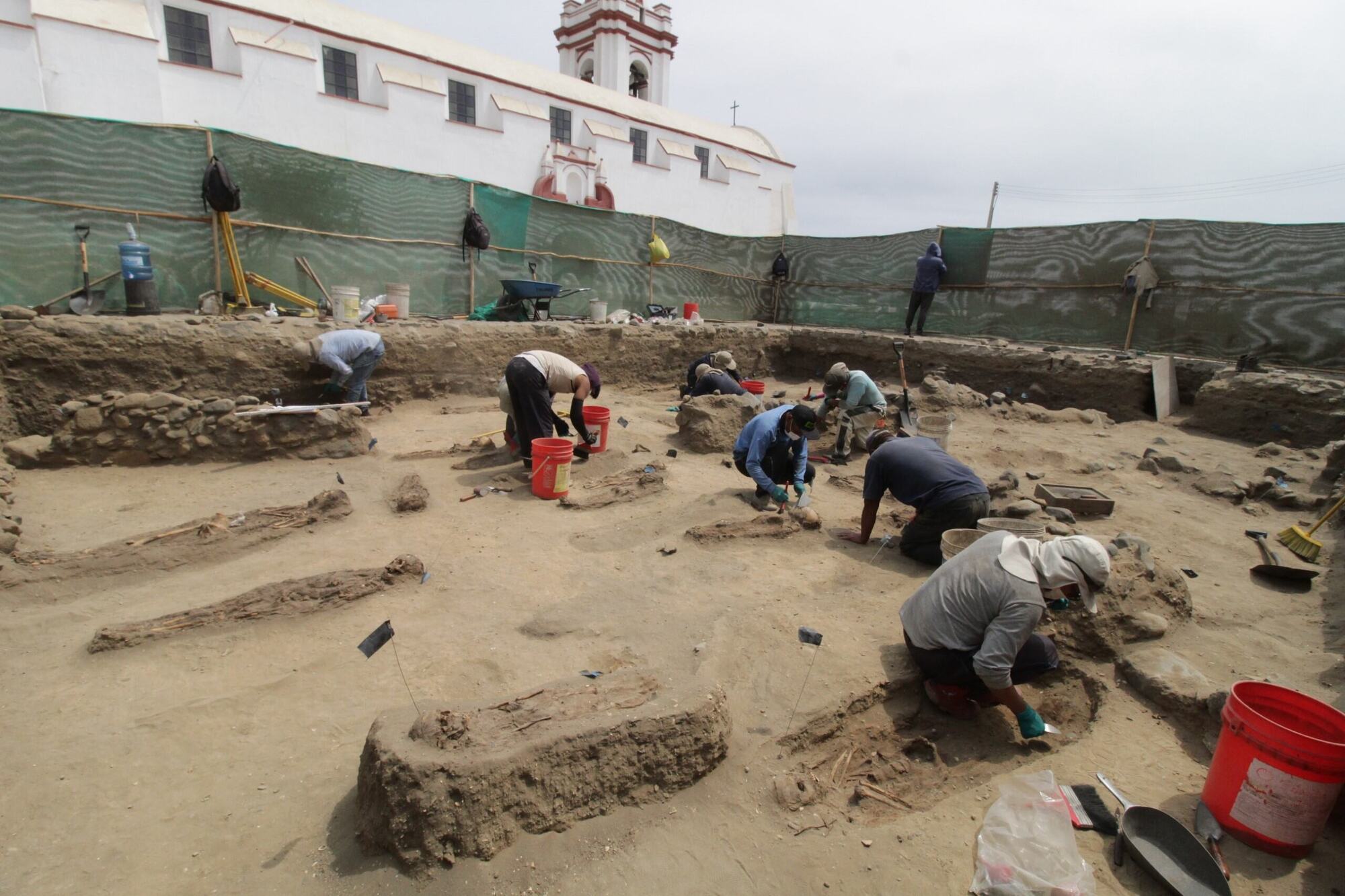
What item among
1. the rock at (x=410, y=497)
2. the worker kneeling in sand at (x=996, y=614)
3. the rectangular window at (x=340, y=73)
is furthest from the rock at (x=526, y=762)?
the rectangular window at (x=340, y=73)

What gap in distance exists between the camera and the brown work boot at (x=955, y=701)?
3.16m

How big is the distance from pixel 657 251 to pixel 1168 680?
11344 millimetres

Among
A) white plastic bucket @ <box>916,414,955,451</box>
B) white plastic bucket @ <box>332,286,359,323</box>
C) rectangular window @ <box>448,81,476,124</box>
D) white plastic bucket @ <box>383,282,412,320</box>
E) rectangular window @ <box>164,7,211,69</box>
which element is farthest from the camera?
rectangular window @ <box>448,81,476,124</box>

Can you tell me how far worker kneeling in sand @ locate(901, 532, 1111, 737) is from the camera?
9.04 feet

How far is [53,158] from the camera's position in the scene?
7.41 m

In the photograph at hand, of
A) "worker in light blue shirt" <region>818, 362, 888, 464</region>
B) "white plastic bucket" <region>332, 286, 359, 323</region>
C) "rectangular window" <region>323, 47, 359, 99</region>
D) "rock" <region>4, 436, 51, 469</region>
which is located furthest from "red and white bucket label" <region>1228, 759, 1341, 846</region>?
"rectangular window" <region>323, 47, 359, 99</region>

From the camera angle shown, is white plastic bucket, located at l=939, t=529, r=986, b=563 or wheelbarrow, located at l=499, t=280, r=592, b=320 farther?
wheelbarrow, located at l=499, t=280, r=592, b=320

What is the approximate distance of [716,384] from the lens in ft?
→ 27.5

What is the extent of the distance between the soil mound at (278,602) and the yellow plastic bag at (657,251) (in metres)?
9.99

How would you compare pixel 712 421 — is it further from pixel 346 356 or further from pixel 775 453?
pixel 346 356

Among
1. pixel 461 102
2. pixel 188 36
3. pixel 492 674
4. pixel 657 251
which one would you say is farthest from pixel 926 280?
pixel 188 36

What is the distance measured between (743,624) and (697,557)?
978 mm

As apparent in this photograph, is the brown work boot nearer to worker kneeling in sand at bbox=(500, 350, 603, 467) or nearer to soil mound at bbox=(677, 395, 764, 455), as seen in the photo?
worker kneeling in sand at bbox=(500, 350, 603, 467)

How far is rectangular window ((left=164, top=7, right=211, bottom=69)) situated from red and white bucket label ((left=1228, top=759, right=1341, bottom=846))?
76.8 ft
